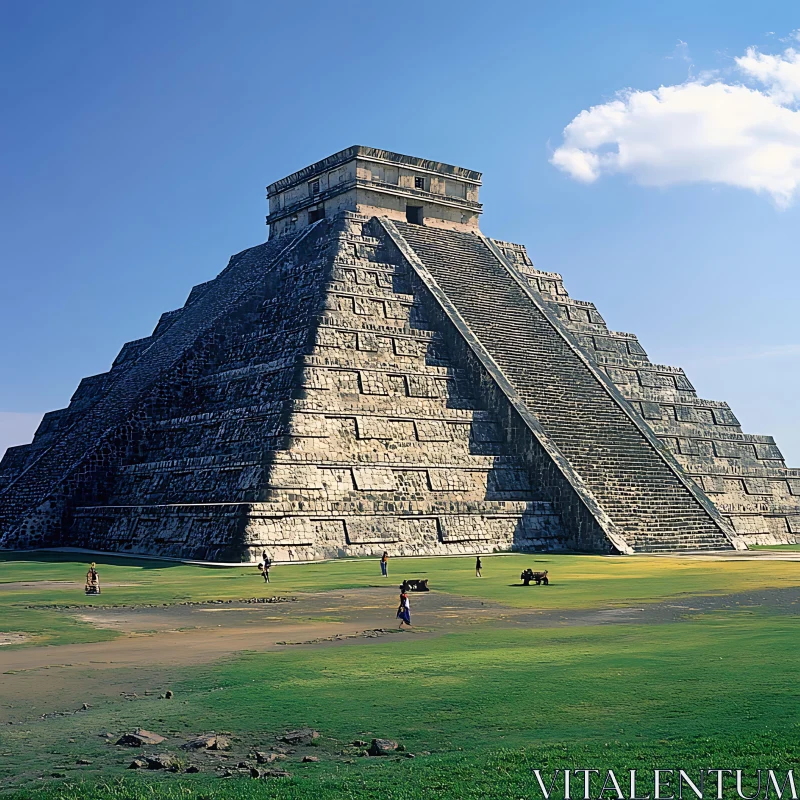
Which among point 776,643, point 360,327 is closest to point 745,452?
point 360,327

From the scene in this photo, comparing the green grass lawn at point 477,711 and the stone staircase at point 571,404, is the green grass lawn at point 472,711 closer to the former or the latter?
the green grass lawn at point 477,711

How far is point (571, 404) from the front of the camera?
98.1 ft

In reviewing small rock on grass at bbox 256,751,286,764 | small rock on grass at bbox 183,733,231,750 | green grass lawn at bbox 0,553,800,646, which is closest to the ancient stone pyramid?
green grass lawn at bbox 0,553,800,646

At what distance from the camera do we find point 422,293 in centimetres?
3164

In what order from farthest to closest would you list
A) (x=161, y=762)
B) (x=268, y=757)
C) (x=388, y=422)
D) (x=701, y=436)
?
(x=701, y=436), (x=388, y=422), (x=268, y=757), (x=161, y=762)

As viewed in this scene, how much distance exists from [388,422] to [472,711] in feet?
62.2

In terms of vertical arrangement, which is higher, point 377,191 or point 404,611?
point 377,191

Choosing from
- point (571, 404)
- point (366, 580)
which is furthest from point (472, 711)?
point (571, 404)

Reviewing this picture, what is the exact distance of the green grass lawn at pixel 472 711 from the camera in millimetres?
6168

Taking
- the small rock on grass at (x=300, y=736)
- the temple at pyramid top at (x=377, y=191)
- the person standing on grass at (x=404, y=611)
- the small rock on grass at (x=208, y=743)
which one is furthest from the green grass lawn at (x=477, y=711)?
the temple at pyramid top at (x=377, y=191)

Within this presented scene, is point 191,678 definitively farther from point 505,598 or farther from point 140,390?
point 140,390

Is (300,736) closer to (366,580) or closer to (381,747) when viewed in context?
(381,747)

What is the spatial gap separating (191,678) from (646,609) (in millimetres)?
7226

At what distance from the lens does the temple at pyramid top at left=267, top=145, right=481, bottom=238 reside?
35.1 metres
